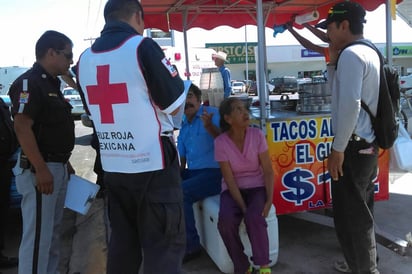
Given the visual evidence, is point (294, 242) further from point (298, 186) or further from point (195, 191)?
point (195, 191)

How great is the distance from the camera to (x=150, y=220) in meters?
1.72

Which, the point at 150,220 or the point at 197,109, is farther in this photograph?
the point at 197,109

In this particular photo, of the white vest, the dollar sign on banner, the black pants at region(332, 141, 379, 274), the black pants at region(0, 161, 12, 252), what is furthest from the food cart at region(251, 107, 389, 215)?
the black pants at region(0, 161, 12, 252)

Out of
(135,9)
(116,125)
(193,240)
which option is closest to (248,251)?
(193,240)

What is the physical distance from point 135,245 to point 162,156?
0.50m

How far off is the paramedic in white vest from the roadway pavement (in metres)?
1.46

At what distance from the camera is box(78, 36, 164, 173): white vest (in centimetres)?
165

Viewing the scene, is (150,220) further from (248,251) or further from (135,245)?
(248,251)

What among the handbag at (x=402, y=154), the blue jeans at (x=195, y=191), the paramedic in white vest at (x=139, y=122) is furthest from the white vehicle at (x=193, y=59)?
the paramedic in white vest at (x=139, y=122)

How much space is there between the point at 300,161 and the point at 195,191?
0.97m

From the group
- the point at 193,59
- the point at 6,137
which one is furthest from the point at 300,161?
the point at 193,59

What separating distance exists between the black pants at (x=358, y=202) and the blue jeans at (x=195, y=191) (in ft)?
3.68

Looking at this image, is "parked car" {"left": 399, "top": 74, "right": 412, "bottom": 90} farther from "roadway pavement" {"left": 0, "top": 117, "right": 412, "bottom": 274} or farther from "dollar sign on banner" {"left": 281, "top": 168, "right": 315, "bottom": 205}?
"dollar sign on banner" {"left": 281, "top": 168, "right": 315, "bottom": 205}

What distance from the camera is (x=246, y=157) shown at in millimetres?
2910
